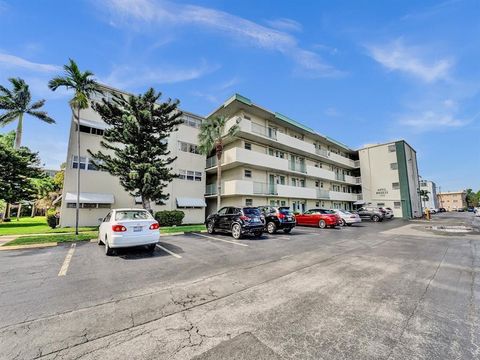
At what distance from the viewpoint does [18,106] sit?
2431 centimetres

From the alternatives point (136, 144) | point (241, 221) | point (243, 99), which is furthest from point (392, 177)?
point (136, 144)

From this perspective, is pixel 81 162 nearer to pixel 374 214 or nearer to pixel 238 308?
pixel 238 308

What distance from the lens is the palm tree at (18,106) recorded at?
77.5 ft

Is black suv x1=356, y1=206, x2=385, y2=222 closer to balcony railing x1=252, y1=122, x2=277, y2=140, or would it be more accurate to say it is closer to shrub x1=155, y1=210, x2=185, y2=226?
balcony railing x1=252, y1=122, x2=277, y2=140

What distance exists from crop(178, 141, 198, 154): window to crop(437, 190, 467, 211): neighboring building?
133961mm

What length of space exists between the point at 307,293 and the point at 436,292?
288 centimetres

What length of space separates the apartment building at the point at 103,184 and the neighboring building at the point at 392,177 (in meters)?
30.9

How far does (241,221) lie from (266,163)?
12.8 metres

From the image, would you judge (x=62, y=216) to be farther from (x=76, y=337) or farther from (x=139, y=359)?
(x=139, y=359)

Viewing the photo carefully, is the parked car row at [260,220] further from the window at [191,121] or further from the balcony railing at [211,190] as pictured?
the window at [191,121]

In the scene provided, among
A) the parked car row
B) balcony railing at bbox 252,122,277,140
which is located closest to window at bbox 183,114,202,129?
balcony railing at bbox 252,122,277,140

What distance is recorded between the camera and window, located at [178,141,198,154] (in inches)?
924

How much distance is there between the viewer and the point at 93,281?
5246 mm

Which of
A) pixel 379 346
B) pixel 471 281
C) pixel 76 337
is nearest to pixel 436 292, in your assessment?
pixel 471 281
